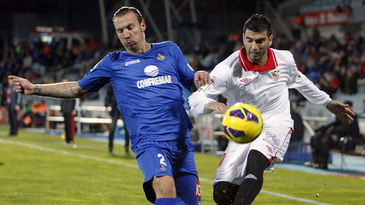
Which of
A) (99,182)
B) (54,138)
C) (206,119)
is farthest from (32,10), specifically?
(99,182)

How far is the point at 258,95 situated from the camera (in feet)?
26.0

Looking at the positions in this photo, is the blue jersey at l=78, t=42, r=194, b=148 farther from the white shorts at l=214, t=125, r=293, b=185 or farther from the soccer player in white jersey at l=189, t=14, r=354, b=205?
the white shorts at l=214, t=125, r=293, b=185

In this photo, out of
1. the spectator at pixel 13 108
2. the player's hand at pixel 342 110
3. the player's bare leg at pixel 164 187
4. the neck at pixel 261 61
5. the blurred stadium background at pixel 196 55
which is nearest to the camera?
the player's bare leg at pixel 164 187

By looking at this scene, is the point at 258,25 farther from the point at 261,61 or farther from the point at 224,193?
the point at 224,193

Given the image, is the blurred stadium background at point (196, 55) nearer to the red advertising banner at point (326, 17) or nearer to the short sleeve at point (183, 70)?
the red advertising banner at point (326, 17)

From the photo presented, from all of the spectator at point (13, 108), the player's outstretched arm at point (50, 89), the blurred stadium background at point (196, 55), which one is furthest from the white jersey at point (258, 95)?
the spectator at point (13, 108)

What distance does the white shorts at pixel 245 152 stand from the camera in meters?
7.86

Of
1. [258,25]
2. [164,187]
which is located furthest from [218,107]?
[258,25]

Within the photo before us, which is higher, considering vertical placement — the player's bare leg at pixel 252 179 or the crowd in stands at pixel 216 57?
the player's bare leg at pixel 252 179

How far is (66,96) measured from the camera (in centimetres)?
734

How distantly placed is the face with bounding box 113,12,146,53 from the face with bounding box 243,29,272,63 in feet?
3.84

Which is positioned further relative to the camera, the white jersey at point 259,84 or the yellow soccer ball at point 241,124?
the white jersey at point 259,84

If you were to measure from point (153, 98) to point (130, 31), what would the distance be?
0.59 m

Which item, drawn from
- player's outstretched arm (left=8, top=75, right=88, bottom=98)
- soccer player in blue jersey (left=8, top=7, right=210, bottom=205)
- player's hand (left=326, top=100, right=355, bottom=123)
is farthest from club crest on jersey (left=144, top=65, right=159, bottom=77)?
player's hand (left=326, top=100, right=355, bottom=123)
